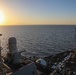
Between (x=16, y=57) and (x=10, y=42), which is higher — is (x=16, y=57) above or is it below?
below

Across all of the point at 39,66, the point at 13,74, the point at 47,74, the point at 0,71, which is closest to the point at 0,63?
the point at 0,71

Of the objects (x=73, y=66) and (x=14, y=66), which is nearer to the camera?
(x=14, y=66)

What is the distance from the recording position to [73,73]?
1155 inches

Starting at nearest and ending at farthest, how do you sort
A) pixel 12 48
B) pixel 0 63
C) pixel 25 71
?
pixel 0 63 → pixel 25 71 → pixel 12 48

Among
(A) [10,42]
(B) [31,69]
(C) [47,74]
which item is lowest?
(C) [47,74]

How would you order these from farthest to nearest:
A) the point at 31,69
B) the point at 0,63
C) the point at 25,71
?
the point at 31,69 < the point at 25,71 < the point at 0,63

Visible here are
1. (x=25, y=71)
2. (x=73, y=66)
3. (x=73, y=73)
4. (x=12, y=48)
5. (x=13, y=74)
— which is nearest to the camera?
(x=13, y=74)

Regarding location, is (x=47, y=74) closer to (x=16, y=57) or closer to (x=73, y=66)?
(x=73, y=66)

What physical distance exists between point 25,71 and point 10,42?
6.01 metres

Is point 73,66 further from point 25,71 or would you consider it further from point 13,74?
point 13,74

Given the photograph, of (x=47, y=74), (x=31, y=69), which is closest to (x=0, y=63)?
(x=31, y=69)

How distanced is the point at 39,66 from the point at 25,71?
44.5 ft

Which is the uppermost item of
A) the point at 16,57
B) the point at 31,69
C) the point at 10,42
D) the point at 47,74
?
the point at 10,42

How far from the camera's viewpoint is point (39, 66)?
3638 cm
